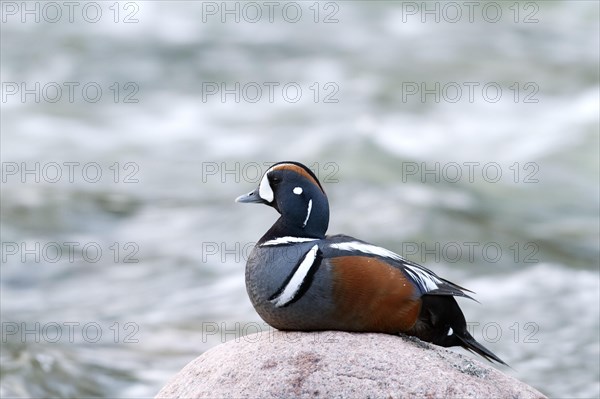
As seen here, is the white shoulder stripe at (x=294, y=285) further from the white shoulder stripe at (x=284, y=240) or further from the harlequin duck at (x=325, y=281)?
the white shoulder stripe at (x=284, y=240)

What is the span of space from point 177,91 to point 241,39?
213 centimetres

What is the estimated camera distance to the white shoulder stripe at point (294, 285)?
483 cm

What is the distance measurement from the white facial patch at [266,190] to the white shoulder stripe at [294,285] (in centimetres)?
42

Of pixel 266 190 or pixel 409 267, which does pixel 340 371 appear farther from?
pixel 266 190

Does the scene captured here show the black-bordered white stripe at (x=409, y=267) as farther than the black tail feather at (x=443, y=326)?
No

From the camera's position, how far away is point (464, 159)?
1444cm

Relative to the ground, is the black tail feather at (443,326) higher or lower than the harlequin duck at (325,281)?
lower

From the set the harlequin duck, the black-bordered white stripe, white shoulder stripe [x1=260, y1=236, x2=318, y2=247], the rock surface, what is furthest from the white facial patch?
the rock surface

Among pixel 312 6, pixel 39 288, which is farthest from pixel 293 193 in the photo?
pixel 312 6

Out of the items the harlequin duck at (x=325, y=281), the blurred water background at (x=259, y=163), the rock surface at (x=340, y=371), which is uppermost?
the harlequin duck at (x=325, y=281)

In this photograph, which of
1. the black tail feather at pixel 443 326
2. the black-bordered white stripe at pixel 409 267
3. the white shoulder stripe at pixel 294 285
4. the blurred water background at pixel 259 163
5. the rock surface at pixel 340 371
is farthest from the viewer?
the blurred water background at pixel 259 163

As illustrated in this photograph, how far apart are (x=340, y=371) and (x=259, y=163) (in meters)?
9.88

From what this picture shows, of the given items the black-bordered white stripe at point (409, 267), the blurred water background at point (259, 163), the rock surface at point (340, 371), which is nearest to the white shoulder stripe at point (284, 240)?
the black-bordered white stripe at point (409, 267)

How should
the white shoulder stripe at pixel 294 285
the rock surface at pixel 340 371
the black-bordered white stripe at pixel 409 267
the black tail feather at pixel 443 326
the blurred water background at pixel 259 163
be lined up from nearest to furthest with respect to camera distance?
the rock surface at pixel 340 371
the white shoulder stripe at pixel 294 285
the black-bordered white stripe at pixel 409 267
the black tail feather at pixel 443 326
the blurred water background at pixel 259 163
